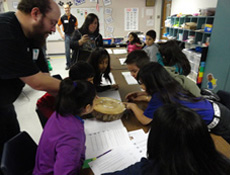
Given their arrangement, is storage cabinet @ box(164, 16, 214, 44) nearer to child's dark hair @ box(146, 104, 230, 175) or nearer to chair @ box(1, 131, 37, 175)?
child's dark hair @ box(146, 104, 230, 175)

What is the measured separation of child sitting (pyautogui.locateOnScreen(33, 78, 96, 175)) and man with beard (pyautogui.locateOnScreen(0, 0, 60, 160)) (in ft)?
0.73

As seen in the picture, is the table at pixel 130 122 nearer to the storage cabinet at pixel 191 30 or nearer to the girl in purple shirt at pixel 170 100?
the girl in purple shirt at pixel 170 100

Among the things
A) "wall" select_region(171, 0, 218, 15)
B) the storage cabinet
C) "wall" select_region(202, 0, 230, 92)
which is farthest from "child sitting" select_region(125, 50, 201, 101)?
"wall" select_region(171, 0, 218, 15)

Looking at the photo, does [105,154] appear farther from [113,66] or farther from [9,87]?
[113,66]

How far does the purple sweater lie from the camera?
2.22ft

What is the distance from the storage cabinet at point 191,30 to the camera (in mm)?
3232

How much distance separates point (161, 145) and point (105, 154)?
321 mm

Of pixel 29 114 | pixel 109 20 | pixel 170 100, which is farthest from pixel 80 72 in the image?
pixel 109 20

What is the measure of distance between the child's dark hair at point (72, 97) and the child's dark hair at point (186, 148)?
0.42 meters

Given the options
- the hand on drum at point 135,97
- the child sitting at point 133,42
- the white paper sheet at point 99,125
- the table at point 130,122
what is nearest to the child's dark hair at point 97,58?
the table at point 130,122

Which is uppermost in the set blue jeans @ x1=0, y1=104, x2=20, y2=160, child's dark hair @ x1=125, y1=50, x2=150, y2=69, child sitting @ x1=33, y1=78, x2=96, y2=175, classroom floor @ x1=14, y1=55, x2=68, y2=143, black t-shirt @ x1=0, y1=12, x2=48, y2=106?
black t-shirt @ x1=0, y1=12, x2=48, y2=106

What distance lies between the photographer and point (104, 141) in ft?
2.86

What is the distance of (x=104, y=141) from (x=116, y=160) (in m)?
0.15

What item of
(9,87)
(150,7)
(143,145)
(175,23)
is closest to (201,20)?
(175,23)
